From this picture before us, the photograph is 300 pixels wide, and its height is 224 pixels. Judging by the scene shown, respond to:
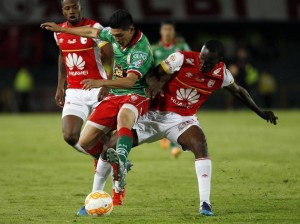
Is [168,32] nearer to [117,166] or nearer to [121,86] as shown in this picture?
[121,86]

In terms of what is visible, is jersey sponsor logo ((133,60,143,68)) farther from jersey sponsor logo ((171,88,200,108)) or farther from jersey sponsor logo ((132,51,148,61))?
jersey sponsor logo ((171,88,200,108))

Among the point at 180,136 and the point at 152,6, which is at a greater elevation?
the point at 180,136

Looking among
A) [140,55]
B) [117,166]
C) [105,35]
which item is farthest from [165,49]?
[117,166]

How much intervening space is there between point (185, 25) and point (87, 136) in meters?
26.7

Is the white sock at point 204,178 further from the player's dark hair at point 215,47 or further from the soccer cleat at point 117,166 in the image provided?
the player's dark hair at point 215,47

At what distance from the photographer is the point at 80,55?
33.2 ft

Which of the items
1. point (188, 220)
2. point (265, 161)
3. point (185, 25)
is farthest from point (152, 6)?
point (188, 220)

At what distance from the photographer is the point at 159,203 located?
9.35 metres

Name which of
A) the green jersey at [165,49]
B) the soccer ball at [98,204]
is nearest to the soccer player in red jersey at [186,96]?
the soccer ball at [98,204]

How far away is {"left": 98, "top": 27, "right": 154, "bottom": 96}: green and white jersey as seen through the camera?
8.67m

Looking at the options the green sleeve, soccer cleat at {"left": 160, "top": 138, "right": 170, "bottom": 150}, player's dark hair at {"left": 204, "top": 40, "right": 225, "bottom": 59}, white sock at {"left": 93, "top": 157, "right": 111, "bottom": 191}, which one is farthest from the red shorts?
soccer cleat at {"left": 160, "top": 138, "right": 170, "bottom": 150}

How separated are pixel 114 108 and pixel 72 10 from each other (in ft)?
5.59

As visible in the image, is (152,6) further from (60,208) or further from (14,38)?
(60,208)

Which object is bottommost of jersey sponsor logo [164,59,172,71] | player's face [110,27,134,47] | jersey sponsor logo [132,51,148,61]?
jersey sponsor logo [164,59,172,71]
